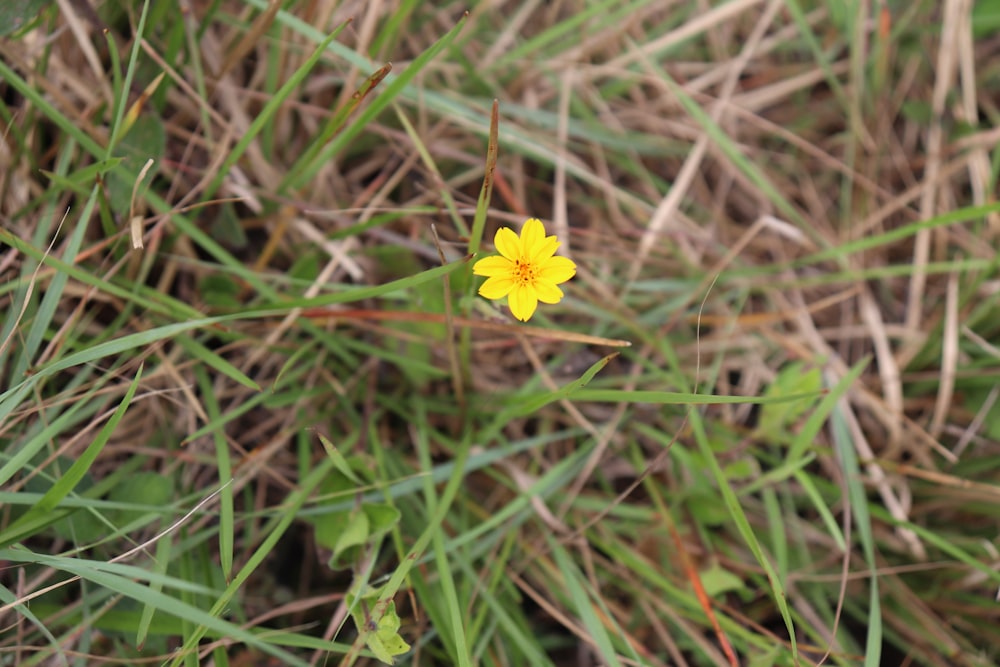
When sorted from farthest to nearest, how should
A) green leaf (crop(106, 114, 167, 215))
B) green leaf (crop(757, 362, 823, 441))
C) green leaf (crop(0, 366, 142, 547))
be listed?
green leaf (crop(757, 362, 823, 441))
green leaf (crop(106, 114, 167, 215))
green leaf (crop(0, 366, 142, 547))

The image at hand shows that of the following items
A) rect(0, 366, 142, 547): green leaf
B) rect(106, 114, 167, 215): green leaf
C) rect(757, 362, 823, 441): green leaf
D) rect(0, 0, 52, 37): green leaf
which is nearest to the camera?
rect(0, 366, 142, 547): green leaf

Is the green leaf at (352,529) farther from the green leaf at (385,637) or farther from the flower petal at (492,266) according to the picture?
the flower petal at (492,266)

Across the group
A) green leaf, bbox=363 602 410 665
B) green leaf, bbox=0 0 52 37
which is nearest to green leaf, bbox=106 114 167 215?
green leaf, bbox=0 0 52 37

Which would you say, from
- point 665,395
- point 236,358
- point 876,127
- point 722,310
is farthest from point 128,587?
point 876,127

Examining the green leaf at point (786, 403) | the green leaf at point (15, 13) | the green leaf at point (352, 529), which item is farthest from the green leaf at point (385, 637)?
the green leaf at point (15, 13)

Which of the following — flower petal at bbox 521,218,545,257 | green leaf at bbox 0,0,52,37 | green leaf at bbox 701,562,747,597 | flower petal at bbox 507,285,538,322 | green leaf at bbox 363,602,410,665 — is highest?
green leaf at bbox 0,0,52,37

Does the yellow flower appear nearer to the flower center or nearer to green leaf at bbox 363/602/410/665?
the flower center
